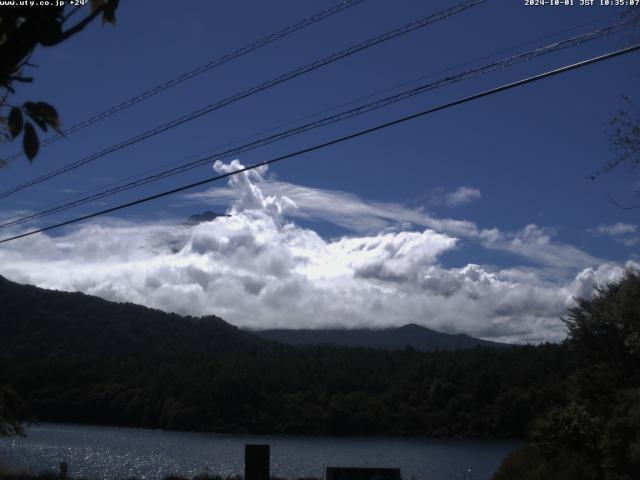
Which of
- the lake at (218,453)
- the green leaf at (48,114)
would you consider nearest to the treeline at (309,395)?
the lake at (218,453)

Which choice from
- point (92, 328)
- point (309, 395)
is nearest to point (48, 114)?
point (309, 395)

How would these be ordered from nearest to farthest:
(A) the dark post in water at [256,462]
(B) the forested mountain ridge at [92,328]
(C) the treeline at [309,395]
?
(A) the dark post in water at [256,462] → (C) the treeline at [309,395] → (B) the forested mountain ridge at [92,328]

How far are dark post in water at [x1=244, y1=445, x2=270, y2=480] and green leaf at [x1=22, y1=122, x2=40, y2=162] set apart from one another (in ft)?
24.8

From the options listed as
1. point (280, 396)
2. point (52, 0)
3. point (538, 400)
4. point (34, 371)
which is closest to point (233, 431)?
point (280, 396)

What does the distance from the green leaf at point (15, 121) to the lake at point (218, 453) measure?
41.9 m

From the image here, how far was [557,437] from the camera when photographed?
72.4 feet

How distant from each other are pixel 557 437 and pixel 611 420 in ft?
11.3

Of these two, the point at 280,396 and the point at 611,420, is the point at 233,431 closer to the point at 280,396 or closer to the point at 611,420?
the point at 280,396

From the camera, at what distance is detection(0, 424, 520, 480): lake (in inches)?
2052

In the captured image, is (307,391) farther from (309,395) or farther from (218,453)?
(218,453)

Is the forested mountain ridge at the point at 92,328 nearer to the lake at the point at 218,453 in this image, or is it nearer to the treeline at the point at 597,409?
the lake at the point at 218,453

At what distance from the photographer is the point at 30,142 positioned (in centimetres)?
341

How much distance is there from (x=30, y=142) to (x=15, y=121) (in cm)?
13

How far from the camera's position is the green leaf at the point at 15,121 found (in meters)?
3.42
